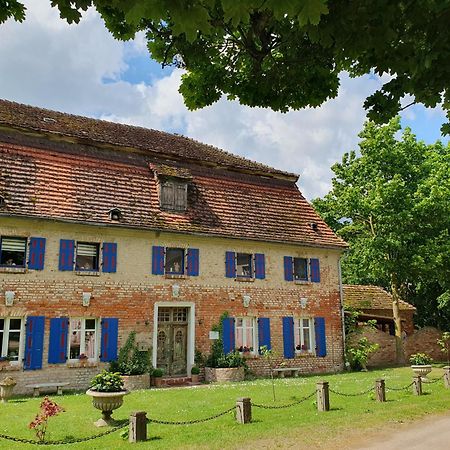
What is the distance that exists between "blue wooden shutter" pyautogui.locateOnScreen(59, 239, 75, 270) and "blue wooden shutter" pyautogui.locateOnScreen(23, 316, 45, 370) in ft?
6.27

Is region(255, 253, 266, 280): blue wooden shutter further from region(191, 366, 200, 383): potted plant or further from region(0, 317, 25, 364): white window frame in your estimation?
region(0, 317, 25, 364): white window frame

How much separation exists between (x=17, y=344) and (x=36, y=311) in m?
1.19

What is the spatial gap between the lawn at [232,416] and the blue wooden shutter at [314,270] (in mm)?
6259

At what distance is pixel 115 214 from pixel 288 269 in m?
8.16

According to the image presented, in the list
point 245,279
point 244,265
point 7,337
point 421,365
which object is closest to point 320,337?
point 245,279

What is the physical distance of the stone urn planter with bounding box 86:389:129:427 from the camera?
9.92m

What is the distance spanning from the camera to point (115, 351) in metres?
17.0

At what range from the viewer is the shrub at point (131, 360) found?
54.2 ft

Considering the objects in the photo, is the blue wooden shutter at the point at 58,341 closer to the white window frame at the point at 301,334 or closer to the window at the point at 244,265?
the window at the point at 244,265

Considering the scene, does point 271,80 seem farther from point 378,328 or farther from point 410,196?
point 378,328

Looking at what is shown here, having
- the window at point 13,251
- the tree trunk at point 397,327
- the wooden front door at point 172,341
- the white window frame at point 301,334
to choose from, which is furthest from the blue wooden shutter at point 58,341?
the tree trunk at point 397,327

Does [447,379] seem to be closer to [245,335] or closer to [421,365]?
[421,365]

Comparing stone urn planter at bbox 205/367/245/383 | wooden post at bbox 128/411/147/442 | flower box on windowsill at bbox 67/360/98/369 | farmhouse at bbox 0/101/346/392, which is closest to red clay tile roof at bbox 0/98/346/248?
farmhouse at bbox 0/101/346/392

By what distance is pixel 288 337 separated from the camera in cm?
2061
